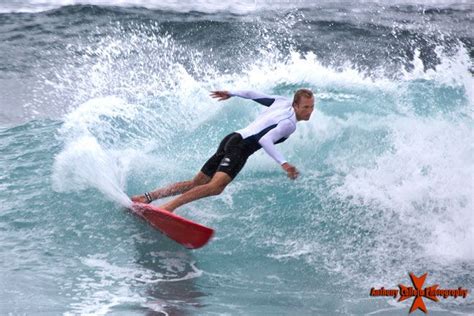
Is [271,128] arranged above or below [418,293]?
above

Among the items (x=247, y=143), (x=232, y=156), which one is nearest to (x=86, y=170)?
(x=232, y=156)

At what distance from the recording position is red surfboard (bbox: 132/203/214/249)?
22.6 ft

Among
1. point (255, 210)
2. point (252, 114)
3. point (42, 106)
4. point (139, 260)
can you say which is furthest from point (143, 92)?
point (139, 260)

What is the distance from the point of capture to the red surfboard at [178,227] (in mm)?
6898

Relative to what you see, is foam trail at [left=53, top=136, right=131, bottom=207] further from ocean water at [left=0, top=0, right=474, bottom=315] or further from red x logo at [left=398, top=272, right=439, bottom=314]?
red x logo at [left=398, top=272, right=439, bottom=314]

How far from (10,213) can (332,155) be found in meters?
3.62

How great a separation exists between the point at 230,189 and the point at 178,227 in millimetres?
1407

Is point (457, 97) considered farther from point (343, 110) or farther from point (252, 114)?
point (252, 114)

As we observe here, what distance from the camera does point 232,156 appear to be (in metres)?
7.07

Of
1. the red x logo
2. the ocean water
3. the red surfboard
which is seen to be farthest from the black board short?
the red x logo

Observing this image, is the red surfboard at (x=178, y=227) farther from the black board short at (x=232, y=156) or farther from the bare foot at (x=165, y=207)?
the black board short at (x=232, y=156)

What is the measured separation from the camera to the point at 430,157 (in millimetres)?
8344

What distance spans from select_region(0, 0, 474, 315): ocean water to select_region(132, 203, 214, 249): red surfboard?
0.46ft

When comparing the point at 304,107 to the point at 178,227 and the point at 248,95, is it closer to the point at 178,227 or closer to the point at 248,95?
the point at 248,95
